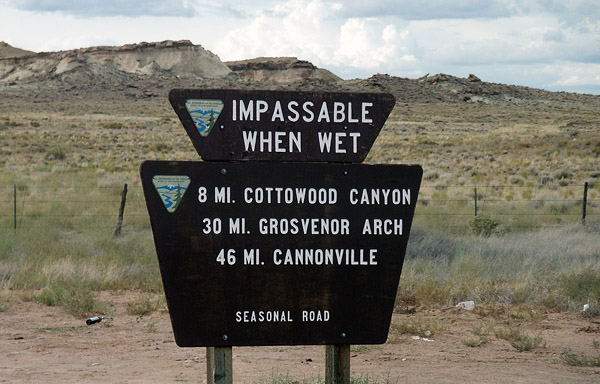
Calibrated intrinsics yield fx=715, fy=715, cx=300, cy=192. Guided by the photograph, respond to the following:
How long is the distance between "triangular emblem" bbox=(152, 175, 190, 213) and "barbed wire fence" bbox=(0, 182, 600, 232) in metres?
10.5

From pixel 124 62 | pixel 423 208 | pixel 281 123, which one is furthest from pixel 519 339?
pixel 124 62

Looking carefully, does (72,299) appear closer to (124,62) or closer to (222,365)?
(222,365)

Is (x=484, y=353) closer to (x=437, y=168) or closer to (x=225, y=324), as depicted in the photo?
(x=225, y=324)

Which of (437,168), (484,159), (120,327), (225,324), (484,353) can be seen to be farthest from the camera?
(484,159)

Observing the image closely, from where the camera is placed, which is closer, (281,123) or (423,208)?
(281,123)

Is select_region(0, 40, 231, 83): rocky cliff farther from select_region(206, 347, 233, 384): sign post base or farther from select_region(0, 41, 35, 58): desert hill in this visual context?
select_region(206, 347, 233, 384): sign post base

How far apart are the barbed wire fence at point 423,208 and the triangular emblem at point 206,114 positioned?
10.5m

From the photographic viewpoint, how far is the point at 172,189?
384 cm

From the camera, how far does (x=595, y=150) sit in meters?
35.5

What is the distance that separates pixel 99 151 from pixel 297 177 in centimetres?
3574

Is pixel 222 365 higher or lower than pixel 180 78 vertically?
lower

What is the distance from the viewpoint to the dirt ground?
632cm

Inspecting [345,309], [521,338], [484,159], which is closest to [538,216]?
[521,338]

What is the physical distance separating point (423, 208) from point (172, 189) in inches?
585
